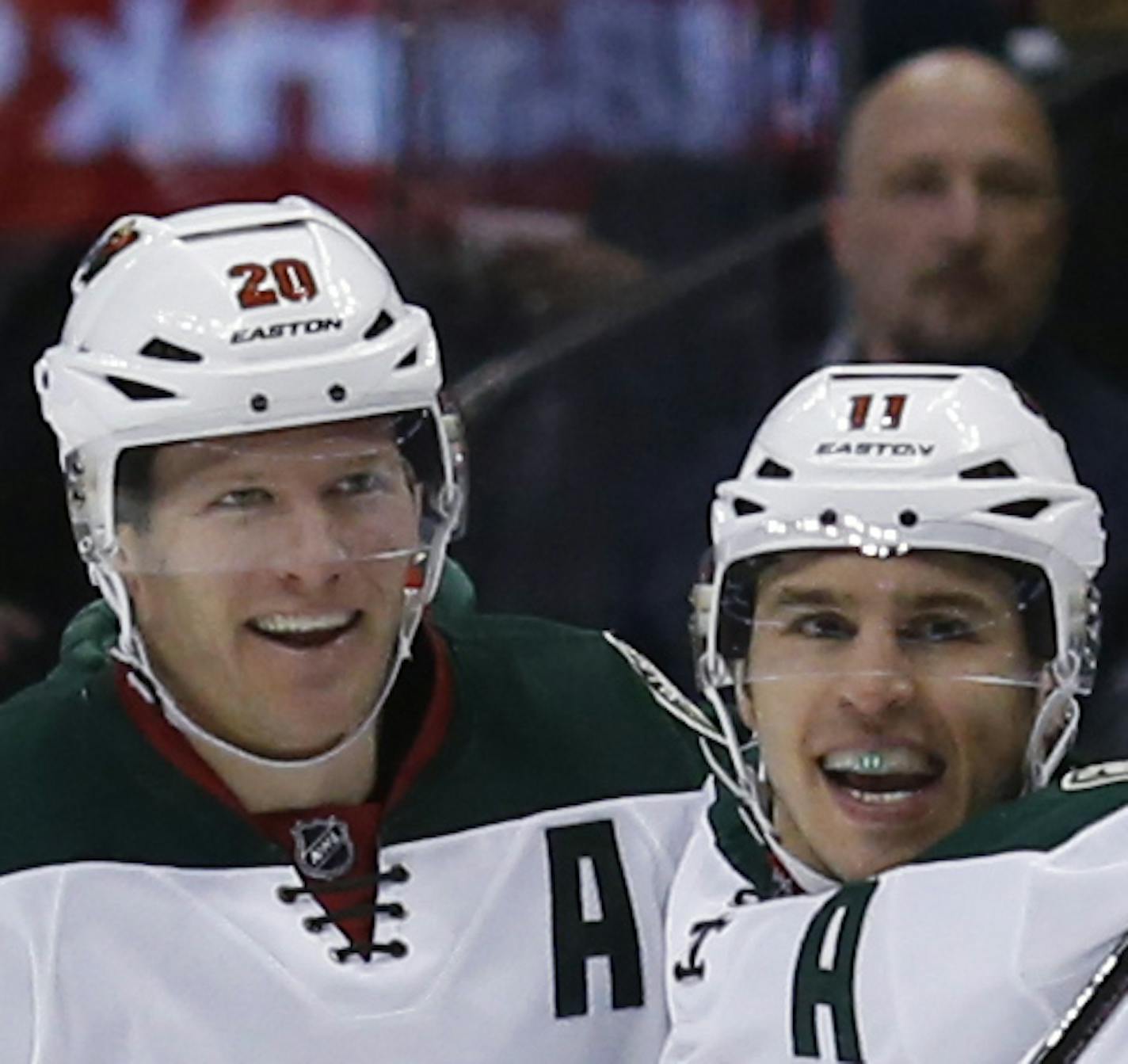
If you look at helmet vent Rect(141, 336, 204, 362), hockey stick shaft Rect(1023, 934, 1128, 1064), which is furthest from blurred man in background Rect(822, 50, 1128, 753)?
hockey stick shaft Rect(1023, 934, 1128, 1064)

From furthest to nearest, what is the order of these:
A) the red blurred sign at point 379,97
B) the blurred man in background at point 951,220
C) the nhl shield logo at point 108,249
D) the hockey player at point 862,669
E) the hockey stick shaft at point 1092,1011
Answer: the red blurred sign at point 379,97, the blurred man in background at point 951,220, the nhl shield logo at point 108,249, the hockey player at point 862,669, the hockey stick shaft at point 1092,1011

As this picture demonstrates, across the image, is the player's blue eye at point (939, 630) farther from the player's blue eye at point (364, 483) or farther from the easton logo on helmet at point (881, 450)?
the player's blue eye at point (364, 483)

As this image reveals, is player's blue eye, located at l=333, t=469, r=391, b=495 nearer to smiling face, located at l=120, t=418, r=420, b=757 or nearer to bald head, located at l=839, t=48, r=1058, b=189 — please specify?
smiling face, located at l=120, t=418, r=420, b=757

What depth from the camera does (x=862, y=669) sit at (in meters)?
2.85

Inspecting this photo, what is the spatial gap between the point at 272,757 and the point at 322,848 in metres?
0.08

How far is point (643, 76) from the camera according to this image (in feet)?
14.0

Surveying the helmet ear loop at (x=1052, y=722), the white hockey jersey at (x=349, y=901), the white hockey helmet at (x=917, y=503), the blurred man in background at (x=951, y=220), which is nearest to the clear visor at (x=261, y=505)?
the white hockey jersey at (x=349, y=901)

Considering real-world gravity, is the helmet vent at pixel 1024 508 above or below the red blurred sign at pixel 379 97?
below

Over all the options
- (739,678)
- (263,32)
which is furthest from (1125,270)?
(739,678)

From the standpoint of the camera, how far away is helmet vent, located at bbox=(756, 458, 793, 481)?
2910 mm

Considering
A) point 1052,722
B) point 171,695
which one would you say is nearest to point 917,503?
point 1052,722

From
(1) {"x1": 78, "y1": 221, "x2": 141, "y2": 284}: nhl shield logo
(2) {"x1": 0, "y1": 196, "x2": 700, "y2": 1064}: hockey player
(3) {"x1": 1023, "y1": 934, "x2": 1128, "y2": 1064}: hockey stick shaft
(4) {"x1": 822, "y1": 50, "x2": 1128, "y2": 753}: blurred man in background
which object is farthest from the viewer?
(4) {"x1": 822, "y1": 50, "x2": 1128, "y2": 753}: blurred man in background

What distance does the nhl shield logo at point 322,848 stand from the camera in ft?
9.75

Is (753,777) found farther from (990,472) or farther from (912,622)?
(990,472)
